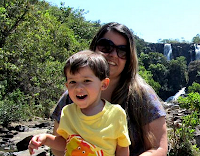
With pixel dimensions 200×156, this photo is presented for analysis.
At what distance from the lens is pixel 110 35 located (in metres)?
2.49

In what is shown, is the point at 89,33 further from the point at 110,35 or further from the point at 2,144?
the point at 110,35

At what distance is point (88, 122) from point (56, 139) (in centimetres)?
30

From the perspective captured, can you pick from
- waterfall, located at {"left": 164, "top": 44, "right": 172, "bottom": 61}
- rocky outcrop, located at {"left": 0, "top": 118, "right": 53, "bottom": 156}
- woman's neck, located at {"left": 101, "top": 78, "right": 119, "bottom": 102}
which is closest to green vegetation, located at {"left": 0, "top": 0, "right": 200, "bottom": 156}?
rocky outcrop, located at {"left": 0, "top": 118, "right": 53, "bottom": 156}

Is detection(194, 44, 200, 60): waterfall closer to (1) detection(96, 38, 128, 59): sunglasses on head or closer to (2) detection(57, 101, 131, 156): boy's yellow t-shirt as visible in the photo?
(1) detection(96, 38, 128, 59): sunglasses on head

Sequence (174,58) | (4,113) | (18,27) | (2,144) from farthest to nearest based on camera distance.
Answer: (174,58)
(4,113)
(18,27)
(2,144)

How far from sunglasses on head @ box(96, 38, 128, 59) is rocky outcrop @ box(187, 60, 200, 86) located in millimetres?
42119

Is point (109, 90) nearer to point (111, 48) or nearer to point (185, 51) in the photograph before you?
point (111, 48)

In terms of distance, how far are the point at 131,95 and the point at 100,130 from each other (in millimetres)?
500

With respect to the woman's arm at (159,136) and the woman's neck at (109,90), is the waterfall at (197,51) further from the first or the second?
the woman's arm at (159,136)

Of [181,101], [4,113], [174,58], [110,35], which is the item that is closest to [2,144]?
[4,113]

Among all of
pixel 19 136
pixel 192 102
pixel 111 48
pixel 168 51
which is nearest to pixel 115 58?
pixel 111 48

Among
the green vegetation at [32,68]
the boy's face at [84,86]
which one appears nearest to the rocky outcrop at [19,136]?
the green vegetation at [32,68]

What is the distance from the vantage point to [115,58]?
96.5 inches

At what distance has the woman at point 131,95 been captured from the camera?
7.19ft
